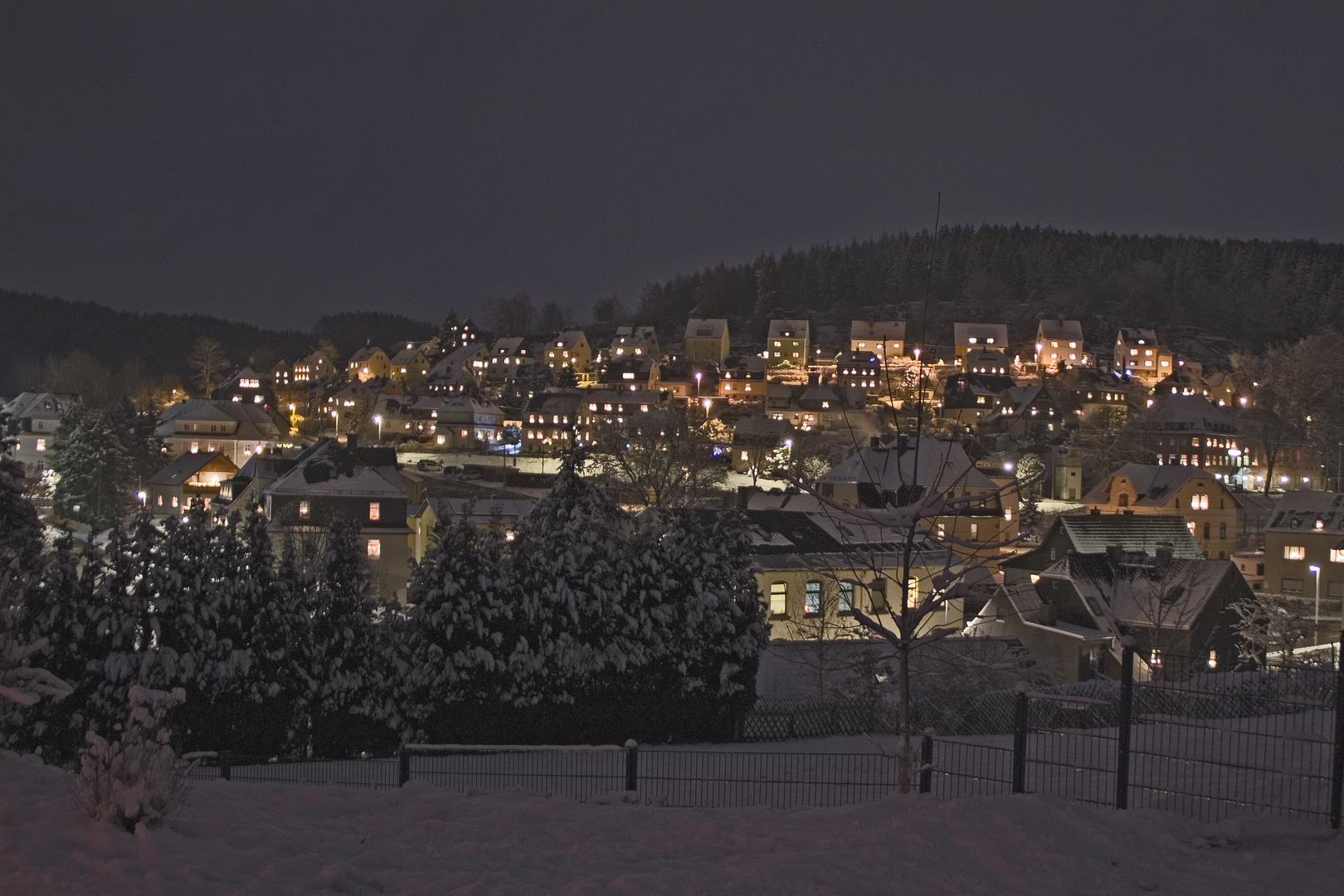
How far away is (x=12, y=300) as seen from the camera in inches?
6265

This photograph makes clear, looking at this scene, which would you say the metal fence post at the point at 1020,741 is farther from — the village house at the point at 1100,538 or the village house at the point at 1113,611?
the village house at the point at 1100,538

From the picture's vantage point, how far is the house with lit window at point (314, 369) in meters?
124

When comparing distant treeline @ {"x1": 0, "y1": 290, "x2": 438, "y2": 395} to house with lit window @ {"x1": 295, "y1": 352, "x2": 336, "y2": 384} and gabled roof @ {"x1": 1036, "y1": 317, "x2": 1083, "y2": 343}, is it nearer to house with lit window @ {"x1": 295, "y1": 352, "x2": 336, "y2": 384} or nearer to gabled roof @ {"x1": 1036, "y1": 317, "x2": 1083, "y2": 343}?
house with lit window @ {"x1": 295, "y1": 352, "x2": 336, "y2": 384}

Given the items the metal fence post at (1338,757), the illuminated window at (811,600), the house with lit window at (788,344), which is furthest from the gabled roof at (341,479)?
the house with lit window at (788,344)

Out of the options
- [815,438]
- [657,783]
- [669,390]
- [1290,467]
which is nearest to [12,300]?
[669,390]

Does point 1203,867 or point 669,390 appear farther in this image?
point 669,390

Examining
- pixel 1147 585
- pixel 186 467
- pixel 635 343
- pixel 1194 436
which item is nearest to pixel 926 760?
pixel 1147 585

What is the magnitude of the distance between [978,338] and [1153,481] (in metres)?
65.5

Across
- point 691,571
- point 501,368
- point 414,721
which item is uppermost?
point 501,368

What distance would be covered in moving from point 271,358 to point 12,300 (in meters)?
54.4

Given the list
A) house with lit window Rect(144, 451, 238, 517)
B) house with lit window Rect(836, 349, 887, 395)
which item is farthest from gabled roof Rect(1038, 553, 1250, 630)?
house with lit window Rect(836, 349, 887, 395)

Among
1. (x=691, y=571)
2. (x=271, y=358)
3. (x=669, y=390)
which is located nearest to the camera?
(x=691, y=571)

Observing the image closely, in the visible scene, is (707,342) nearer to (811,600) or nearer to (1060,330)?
(1060,330)

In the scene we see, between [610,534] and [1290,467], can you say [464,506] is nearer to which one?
[610,534]
